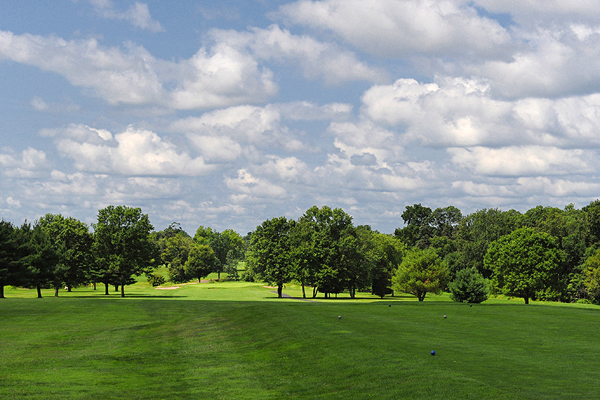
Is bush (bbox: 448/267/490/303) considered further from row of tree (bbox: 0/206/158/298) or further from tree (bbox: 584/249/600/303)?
row of tree (bbox: 0/206/158/298)

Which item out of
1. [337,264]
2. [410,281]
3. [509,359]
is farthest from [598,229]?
[509,359]

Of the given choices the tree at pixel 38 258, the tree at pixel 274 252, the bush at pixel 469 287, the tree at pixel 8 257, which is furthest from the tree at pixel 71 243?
the bush at pixel 469 287

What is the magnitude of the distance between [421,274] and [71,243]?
61.2m

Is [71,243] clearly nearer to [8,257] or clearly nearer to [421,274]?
[8,257]

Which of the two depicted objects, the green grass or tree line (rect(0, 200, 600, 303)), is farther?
tree line (rect(0, 200, 600, 303))

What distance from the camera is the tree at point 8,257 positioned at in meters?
69.4

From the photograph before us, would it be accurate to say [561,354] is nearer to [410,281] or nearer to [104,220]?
[410,281]

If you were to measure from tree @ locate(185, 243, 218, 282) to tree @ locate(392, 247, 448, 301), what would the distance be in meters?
85.5

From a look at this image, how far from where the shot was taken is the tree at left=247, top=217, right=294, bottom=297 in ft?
304

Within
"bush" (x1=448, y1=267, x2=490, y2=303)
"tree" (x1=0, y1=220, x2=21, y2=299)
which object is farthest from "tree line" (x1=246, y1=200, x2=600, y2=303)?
"tree" (x1=0, y1=220, x2=21, y2=299)

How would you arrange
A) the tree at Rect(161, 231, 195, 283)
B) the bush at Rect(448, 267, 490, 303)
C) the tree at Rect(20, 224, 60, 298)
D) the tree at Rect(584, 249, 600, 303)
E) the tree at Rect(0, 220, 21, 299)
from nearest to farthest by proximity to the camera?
1. the bush at Rect(448, 267, 490, 303)
2. the tree at Rect(0, 220, 21, 299)
3. the tree at Rect(20, 224, 60, 298)
4. the tree at Rect(584, 249, 600, 303)
5. the tree at Rect(161, 231, 195, 283)

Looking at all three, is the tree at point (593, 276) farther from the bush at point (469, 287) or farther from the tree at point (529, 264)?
the bush at point (469, 287)

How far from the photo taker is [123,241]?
3408 inches

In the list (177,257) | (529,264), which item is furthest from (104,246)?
(177,257)
